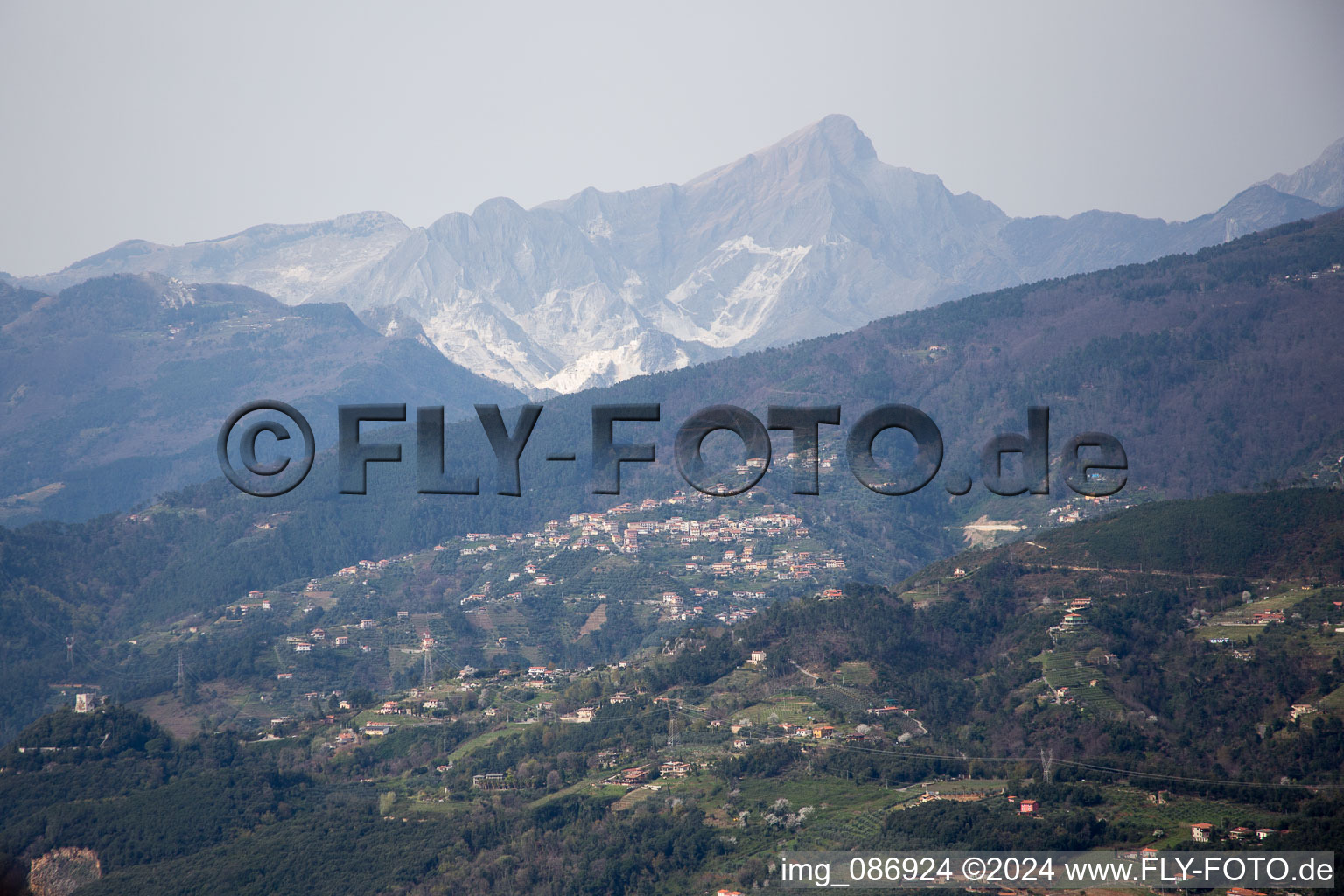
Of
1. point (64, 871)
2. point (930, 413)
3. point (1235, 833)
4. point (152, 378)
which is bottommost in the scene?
point (64, 871)

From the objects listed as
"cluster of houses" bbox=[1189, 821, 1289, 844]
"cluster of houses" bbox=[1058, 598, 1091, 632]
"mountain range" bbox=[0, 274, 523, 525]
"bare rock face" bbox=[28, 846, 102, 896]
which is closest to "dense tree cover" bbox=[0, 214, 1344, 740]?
"cluster of houses" bbox=[1058, 598, 1091, 632]

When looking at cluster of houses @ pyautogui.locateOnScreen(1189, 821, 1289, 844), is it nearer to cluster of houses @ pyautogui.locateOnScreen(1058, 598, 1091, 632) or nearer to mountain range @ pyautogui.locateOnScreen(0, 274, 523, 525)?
cluster of houses @ pyautogui.locateOnScreen(1058, 598, 1091, 632)

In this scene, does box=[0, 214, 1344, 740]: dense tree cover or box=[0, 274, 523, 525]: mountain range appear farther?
box=[0, 274, 523, 525]: mountain range

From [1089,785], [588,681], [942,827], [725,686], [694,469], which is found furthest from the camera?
[588,681]

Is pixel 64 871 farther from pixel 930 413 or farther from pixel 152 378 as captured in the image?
pixel 152 378

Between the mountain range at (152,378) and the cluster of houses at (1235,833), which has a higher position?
the mountain range at (152,378)

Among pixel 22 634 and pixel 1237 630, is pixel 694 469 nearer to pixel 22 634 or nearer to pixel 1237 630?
pixel 1237 630

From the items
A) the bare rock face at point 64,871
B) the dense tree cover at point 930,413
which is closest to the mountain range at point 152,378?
the dense tree cover at point 930,413

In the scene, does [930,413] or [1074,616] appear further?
[930,413]

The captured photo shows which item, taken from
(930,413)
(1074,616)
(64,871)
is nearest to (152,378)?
(930,413)

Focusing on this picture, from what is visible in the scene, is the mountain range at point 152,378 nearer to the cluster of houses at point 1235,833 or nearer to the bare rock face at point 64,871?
the bare rock face at point 64,871

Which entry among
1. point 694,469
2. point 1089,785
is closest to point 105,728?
point 694,469
